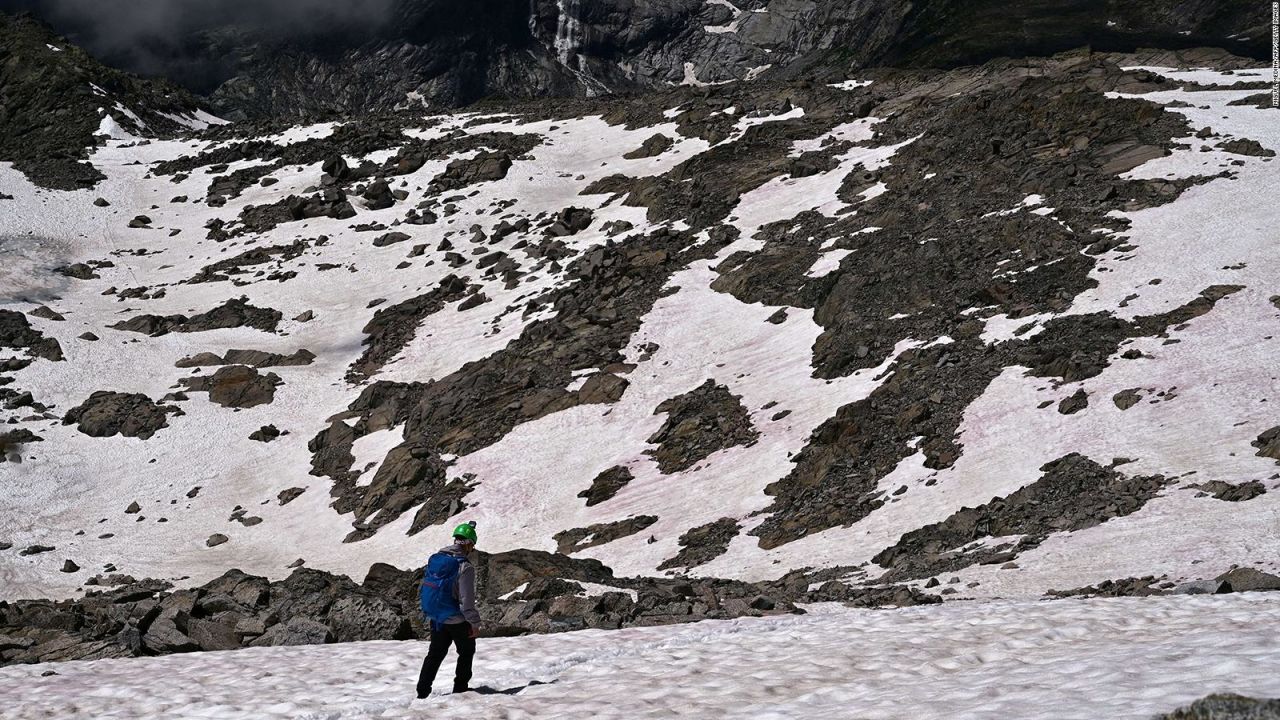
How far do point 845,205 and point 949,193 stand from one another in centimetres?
685

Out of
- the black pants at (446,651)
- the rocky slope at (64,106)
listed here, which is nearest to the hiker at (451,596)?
the black pants at (446,651)

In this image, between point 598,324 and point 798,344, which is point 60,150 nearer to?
point 598,324

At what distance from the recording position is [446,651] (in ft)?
47.6

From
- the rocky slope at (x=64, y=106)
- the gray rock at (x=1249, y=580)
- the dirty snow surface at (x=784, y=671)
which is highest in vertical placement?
the rocky slope at (x=64, y=106)

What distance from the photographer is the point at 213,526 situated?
52156 millimetres

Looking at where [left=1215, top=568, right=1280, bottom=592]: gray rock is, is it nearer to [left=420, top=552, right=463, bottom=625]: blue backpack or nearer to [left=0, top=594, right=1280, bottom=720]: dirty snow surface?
[left=0, top=594, right=1280, bottom=720]: dirty snow surface

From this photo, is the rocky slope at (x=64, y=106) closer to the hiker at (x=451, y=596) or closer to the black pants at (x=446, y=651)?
the black pants at (x=446, y=651)

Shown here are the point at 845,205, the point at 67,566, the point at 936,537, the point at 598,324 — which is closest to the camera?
the point at 936,537

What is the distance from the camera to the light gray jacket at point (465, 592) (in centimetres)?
1426

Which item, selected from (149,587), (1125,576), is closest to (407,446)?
(149,587)

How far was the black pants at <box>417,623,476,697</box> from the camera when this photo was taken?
47.6 ft

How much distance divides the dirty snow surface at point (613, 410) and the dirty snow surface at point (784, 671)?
0.39 ft

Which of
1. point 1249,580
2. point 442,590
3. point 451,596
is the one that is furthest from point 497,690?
point 1249,580

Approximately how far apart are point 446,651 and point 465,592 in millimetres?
885
